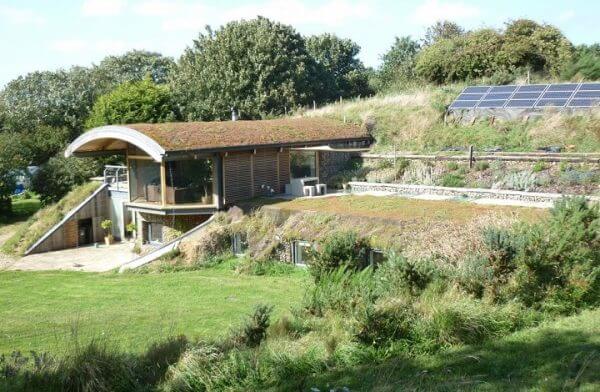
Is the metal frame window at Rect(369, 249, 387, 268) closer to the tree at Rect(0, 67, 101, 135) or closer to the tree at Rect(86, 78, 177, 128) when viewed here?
the tree at Rect(86, 78, 177, 128)

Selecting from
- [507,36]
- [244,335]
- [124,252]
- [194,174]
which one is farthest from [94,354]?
[507,36]

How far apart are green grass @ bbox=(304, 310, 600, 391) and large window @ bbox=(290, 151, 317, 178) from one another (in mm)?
19425

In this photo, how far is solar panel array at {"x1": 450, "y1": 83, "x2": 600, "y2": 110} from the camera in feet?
94.5

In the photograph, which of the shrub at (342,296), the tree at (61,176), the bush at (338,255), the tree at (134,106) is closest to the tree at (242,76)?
the tree at (134,106)

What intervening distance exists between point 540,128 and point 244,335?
22.1 meters

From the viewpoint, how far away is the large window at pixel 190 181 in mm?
24859

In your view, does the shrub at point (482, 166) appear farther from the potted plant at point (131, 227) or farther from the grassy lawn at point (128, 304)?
the potted plant at point (131, 227)

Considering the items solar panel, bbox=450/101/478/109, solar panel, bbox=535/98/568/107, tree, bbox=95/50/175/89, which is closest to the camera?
solar panel, bbox=535/98/568/107

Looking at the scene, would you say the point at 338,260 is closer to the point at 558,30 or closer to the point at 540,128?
the point at 540,128

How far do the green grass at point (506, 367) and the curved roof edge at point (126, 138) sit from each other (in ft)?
51.9

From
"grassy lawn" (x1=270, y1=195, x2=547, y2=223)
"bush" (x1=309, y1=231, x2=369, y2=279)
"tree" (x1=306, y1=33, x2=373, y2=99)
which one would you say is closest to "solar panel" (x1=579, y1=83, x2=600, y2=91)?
"grassy lawn" (x1=270, y1=195, x2=547, y2=223)

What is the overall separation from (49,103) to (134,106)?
1209 centimetres

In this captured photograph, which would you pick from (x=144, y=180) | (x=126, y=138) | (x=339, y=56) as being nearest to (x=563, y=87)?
(x=144, y=180)

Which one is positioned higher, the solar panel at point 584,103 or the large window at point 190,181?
the solar panel at point 584,103
